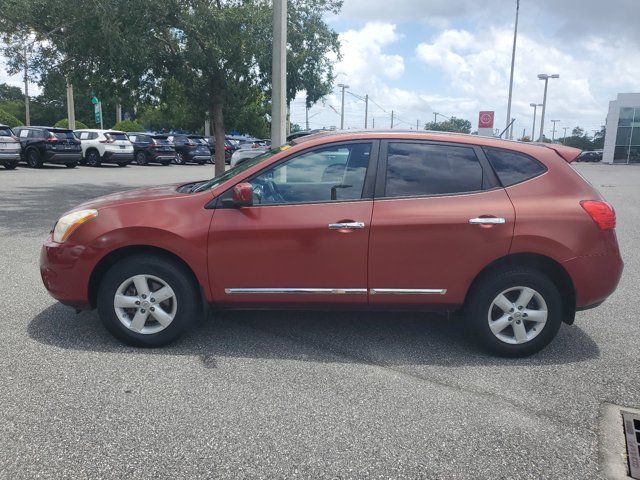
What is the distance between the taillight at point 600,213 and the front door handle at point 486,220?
2.17ft

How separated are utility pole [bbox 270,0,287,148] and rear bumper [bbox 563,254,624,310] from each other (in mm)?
6989

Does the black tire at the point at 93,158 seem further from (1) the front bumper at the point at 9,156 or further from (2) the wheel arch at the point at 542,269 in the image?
(2) the wheel arch at the point at 542,269

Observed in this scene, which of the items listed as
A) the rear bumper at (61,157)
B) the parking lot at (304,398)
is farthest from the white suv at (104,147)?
the parking lot at (304,398)

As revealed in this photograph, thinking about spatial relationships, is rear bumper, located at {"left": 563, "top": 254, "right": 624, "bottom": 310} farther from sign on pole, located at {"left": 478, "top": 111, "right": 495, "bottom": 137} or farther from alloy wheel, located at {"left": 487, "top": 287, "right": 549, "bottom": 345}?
sign on pole, located at {"left": 478, "top": 111, "right": 495, "bottom": 137}

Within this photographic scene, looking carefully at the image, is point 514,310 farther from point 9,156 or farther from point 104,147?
point 104,147

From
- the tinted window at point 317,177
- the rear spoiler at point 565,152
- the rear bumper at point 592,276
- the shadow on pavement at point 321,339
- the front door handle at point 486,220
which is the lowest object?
the shadow on pavement at point 321,339

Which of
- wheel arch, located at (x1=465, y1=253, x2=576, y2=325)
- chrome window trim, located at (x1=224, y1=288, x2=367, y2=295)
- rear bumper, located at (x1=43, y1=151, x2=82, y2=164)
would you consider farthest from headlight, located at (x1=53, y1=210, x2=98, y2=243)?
rear bumper, located at (x1=43, y1=151, x2=82, y2=164)

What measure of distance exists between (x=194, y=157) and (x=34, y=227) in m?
21.5

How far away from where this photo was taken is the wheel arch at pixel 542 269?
4285mm

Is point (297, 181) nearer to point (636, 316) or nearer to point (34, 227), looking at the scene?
point (636, 316)

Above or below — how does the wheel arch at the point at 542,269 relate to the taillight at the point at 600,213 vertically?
below

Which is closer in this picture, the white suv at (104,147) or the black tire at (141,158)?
the white suv at (104,147)

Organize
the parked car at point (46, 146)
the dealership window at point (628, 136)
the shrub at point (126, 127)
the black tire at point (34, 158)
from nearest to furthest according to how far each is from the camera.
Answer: the parked car at point (46, 146), the black tire at point (34, 158), the shrub at point (126, 127), the dealership window at point (628, 136)

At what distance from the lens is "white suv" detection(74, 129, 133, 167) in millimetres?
24859
